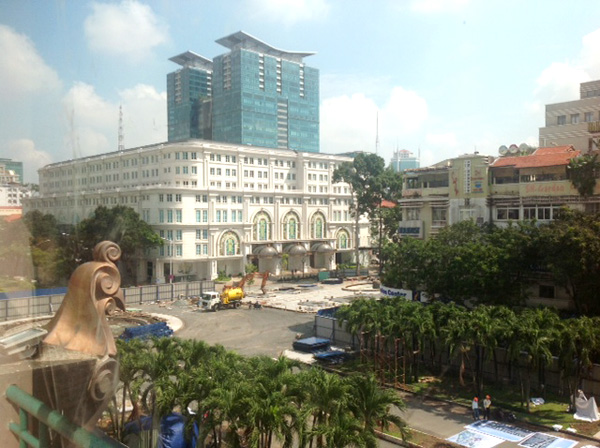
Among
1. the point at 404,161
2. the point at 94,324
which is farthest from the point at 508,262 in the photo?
the point at 404,161

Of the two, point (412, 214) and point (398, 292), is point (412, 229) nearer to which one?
point (412, 214)

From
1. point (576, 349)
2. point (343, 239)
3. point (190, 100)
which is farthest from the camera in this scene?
point (343, 239)

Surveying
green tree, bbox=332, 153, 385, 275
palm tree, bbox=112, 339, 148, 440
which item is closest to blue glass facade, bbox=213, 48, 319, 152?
green tree, bbox=332, 153, 385, 275

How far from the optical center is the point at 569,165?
15.3 metres

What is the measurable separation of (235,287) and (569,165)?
556 inches

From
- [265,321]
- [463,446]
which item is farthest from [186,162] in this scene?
[463,446]

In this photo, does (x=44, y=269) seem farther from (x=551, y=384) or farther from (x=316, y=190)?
(x=316, y=190)

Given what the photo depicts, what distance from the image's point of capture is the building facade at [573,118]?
2494 cm

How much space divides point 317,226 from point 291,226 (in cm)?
241

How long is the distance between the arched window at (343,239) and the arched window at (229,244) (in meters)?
9.19

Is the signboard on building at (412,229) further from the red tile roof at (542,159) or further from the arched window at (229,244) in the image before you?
the arched window at (229,244)

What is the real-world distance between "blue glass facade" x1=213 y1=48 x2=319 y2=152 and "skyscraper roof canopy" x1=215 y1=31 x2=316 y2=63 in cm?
33

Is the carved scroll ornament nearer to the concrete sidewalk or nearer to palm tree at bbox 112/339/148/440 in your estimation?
palm tree at bbox 112/339/148/440

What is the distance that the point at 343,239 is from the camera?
37.6m
